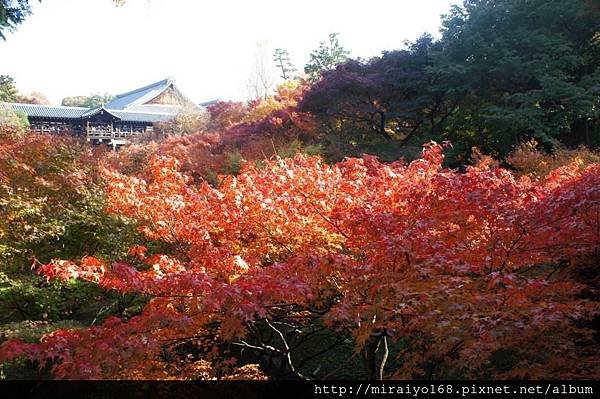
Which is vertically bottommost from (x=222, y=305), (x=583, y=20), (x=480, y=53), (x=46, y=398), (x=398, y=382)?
(x=46, y=398)

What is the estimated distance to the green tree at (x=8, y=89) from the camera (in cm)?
3912

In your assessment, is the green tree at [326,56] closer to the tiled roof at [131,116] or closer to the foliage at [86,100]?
the tiled roof at [131,116]

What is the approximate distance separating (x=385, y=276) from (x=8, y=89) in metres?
45.1

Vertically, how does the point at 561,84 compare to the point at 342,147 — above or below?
above

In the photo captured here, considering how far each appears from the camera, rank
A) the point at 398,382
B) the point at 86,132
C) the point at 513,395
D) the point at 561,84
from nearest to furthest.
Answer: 1. the point at 513,395
2. the point at 398,382
3. the point at 561,84
4. the point at 86,132

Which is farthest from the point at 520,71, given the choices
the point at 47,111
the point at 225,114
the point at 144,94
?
the point at 144,94

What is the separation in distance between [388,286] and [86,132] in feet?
114

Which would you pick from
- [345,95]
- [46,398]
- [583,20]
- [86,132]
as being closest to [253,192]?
[46,398]

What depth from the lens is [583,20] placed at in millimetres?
14125

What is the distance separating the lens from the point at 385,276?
147 inches

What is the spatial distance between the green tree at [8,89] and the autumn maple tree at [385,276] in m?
41.4

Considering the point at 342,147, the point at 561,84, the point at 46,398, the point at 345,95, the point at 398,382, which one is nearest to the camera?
the point at 398,382

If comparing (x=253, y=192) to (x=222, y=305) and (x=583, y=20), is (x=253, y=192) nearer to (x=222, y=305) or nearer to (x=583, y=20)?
(x=222, y=305)

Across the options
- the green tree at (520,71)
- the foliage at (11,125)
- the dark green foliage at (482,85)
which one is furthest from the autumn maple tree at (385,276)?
the dark green foliage at (482,85)
